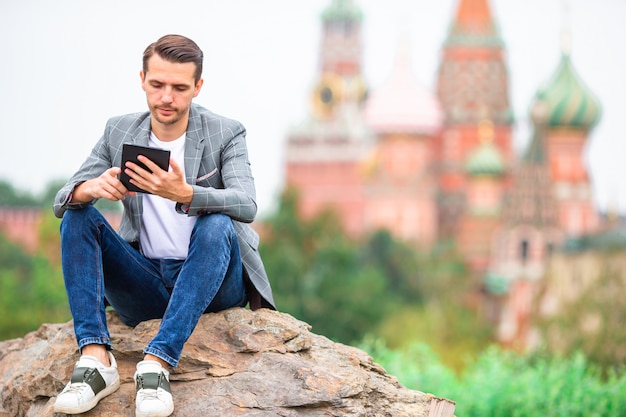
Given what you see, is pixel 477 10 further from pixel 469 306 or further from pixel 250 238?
pixel 250 238

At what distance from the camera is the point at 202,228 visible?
9.78 ft

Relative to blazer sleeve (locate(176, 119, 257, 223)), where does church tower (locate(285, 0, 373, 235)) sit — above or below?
below

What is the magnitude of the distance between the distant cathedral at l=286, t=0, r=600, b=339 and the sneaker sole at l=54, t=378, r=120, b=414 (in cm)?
2906

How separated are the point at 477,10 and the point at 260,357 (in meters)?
36.4

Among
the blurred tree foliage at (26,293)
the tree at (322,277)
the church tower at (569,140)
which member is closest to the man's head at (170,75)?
the blurred tree foliage at (26,293)

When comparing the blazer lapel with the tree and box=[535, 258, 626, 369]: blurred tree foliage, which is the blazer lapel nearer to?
Result: box=[535, 258, 626, 369]: blurred tree foliage

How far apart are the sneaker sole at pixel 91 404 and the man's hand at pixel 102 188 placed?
0.51 m

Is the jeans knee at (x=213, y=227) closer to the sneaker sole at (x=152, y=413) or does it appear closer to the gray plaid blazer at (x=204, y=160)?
the gray plaid blazer at (x=204, y=160)

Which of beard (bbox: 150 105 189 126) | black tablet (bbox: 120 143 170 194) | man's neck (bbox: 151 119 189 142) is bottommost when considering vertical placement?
black tablet (bbox: 120 143 170 194)

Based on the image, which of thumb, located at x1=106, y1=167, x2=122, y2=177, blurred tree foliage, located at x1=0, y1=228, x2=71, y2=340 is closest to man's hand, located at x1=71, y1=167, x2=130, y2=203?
thumb, located at x1=106, y1=167, x2=122, y2=177

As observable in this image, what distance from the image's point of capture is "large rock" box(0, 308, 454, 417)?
308 centimetres

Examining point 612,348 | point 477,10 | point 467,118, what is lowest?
point 612,348

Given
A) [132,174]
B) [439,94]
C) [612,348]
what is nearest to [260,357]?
[132,174]

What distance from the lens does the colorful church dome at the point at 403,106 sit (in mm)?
36469
